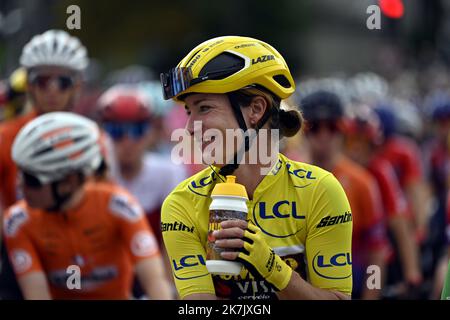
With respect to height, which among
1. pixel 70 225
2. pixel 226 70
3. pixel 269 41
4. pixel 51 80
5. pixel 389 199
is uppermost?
pixel 226 70

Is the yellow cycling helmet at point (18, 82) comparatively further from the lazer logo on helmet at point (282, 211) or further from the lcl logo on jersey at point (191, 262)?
the lazer logo on helmet at point (282, 211)

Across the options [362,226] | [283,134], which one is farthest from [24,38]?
[283,134]

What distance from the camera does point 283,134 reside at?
500 cm

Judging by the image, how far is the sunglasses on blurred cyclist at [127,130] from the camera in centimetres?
1018

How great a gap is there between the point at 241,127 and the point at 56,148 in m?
2.45

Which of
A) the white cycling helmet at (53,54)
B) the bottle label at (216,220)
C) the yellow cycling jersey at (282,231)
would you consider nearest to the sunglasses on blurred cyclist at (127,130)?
the white cycling helmet at (53,54)

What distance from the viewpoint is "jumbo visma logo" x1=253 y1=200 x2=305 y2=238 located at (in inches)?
188

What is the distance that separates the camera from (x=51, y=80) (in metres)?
8.79

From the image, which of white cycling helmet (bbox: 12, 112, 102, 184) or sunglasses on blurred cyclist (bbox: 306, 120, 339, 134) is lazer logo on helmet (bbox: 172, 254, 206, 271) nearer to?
white cycling helmet (bbox: 12, 112, 102, 184)

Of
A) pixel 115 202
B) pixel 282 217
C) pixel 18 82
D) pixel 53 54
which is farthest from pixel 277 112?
pixel 18 82

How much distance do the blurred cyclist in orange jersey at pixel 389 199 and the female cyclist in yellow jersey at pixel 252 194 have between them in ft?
15.4

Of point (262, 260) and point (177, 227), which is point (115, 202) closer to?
point (177, 227)

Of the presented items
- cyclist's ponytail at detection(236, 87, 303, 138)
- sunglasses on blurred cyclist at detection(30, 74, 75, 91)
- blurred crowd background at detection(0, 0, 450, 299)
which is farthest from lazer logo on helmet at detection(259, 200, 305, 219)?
blurred crowd background at detection(0, 0, 450, 299)
